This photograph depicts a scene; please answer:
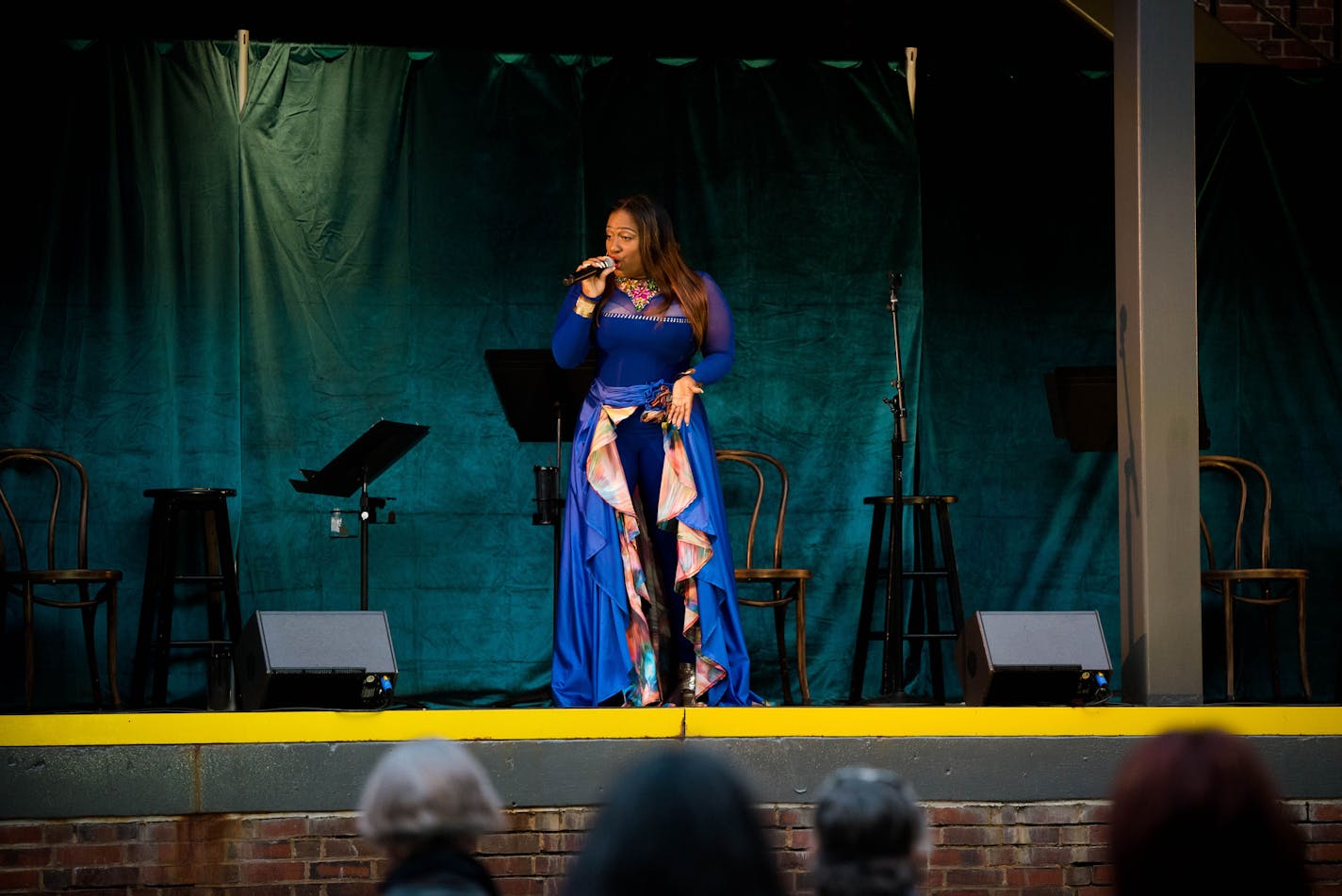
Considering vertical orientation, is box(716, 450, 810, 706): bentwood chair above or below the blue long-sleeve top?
below

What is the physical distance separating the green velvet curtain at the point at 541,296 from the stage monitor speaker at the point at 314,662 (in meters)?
1.75

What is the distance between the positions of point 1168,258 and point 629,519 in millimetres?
1750

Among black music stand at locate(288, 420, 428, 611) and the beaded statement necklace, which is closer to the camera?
the beaded statement necklace

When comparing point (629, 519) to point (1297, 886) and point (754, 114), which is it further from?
point (1297, 886)

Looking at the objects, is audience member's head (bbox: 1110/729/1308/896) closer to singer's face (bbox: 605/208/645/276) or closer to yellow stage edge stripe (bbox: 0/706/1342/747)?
yellow stage edge stripe (bbox: 0/706/1342/747)

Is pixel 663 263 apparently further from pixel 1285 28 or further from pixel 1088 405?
pixel 1285 28

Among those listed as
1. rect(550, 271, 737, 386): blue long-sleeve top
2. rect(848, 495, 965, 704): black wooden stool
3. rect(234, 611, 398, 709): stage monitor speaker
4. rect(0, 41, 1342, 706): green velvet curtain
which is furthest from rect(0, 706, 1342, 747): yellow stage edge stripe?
rect(0, 41, 1342, 706): green velvet curtain

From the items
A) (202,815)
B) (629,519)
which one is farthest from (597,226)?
(202,815)

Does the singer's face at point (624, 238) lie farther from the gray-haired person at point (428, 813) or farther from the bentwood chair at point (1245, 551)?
the gray-haired person at point (428, 813)

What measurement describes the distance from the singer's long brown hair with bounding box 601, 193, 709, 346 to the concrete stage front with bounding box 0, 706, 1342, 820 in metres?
1.24

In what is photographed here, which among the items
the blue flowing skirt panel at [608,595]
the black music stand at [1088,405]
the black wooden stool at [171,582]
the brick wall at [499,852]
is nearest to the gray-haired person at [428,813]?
the brick wall at [499,852]

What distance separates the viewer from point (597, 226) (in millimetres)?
6527

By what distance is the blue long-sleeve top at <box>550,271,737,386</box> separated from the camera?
15.9 ft

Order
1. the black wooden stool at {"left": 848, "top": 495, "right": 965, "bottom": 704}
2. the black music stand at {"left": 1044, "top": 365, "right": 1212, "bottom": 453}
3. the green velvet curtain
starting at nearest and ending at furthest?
1. the black music stand at {"left": 1044, "top": 365, "right": 1212, "bottom": 453}
2. the black wooden stool at {"left": 848, "top": 495, "right": 965, "bottom": 704}
3. the green velvet curtain
